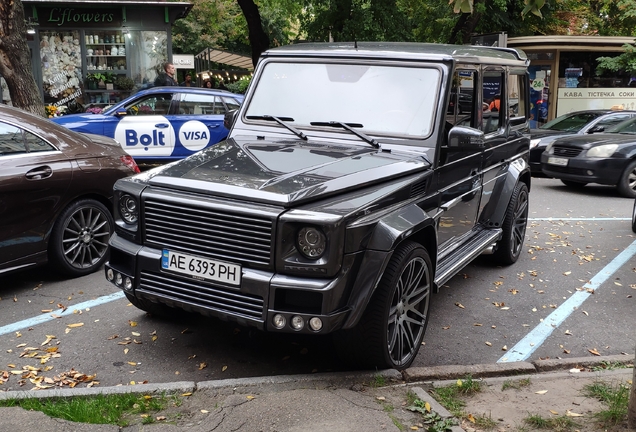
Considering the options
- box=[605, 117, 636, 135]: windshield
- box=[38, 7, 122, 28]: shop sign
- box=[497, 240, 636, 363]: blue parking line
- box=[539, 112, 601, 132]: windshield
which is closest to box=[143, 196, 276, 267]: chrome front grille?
box=[497, 240, 636, 363]: blue parking line

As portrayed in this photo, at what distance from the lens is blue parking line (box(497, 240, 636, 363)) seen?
5017mm

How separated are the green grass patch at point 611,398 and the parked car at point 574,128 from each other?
10012mm

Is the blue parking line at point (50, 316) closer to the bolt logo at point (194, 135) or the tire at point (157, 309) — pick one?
the tire at point (157, 309)

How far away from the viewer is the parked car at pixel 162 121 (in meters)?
11.7

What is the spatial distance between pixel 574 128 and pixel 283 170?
11.6m

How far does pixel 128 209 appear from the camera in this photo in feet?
14.6

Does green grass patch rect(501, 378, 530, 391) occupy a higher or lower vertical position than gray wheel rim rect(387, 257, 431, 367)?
lower

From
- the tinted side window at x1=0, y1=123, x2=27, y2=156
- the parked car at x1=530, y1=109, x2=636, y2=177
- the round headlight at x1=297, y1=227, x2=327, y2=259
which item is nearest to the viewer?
the round headlight at x1=297, y1=227, x2=327, y2=259

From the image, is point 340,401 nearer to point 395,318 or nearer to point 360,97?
point 395,318

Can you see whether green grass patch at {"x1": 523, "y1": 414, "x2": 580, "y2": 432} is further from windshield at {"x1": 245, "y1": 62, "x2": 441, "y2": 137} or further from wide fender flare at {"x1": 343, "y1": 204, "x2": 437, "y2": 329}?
windshield at {"x1": 245, "y1": 62, "x2": 441, "y2": 137}

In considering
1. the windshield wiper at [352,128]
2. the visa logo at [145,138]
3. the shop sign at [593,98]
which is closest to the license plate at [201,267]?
the windshield wiper at [352,128]

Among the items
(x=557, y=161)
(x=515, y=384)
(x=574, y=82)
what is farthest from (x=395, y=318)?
(x=574, y=82)

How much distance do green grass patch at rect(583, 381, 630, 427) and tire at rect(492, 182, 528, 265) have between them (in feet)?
9.49

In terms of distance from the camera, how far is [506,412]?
383cm
